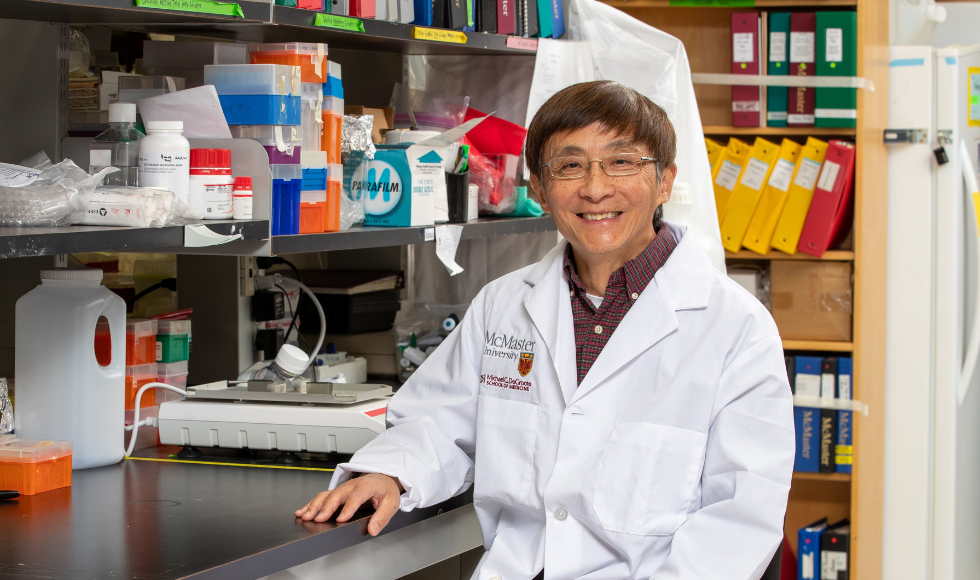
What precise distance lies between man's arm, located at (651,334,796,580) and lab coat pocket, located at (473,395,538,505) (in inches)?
10.4

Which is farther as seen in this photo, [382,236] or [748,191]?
[748,191]

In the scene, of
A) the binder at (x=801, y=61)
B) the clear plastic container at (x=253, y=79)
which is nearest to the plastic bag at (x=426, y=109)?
the clear plastic container at (x=253, y=79)

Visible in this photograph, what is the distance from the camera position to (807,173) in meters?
3.32

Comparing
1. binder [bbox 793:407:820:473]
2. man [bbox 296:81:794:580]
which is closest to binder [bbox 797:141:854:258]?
binder [bbox 793:407:820:473]

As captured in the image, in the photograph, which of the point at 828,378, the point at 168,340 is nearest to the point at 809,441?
the point at 828,378

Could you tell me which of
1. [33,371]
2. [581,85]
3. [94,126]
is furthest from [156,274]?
[581,85]

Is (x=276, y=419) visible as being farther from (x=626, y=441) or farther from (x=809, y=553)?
(x=809, y=553)

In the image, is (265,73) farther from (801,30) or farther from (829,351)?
(829,351)

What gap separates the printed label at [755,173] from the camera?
3.36 m

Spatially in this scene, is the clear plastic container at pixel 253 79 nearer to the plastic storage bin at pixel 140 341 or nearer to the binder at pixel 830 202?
the plastic storage bin at pixel 140 341

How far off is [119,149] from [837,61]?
2.46 meters

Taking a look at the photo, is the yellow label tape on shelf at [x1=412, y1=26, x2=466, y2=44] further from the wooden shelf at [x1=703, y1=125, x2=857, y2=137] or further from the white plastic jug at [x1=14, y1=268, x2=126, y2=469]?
the wooden shelf at [x1=703, y1=125, x2=857, y2=137]

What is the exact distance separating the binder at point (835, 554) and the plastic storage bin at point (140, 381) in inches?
95.4

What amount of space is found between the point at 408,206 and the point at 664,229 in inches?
23.9
